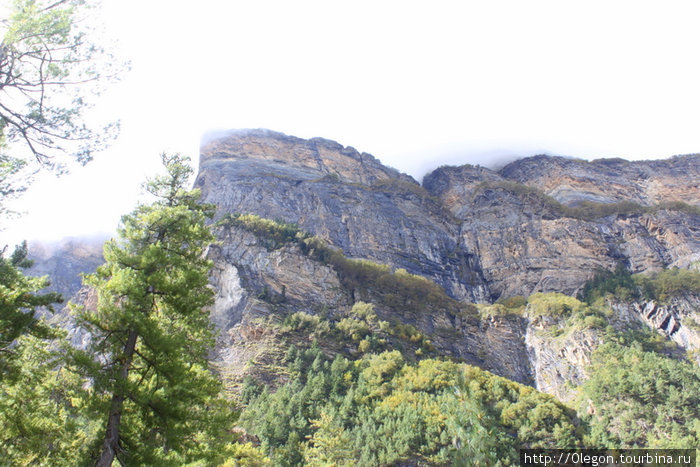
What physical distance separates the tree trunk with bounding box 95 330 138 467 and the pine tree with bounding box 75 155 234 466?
20 mm

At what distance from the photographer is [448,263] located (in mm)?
62344

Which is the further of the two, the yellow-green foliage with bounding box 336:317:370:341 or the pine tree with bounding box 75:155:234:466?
the yellow-green foliage with bounding box 336:317:370:341

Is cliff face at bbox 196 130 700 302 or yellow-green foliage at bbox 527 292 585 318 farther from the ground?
cliff face at bbox 196 130 700 302

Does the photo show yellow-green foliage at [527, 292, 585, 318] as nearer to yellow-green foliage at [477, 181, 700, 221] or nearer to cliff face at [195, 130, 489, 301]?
cliff face at [195, 130, 489, 301]

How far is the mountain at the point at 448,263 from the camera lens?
37.5 metres

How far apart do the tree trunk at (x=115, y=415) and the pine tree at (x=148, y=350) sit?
2 cm

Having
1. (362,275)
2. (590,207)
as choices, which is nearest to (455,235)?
(590,207)

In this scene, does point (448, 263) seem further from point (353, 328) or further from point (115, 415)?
point (115, 415)

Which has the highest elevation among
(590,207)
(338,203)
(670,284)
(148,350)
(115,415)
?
(148,350)

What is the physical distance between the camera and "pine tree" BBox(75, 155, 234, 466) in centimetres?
959

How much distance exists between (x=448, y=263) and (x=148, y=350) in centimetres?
5530

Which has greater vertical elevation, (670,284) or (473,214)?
(473,214)

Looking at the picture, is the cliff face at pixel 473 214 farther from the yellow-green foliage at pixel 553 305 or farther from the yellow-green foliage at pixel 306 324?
the yellow-green foliage at pixel 306 324

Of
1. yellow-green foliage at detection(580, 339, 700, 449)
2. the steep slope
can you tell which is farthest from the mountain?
yellow-green foliage at detection(580, 339, 700, 449)
